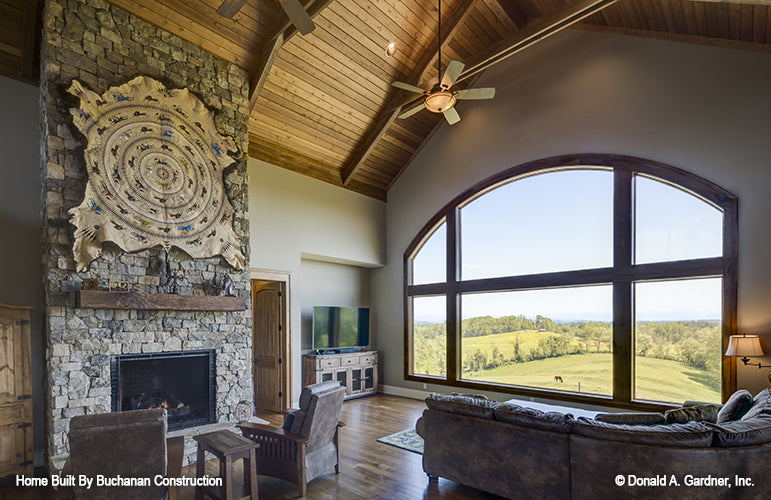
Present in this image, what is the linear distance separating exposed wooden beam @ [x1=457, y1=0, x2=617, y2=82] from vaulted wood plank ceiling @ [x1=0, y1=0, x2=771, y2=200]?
0.02 meters

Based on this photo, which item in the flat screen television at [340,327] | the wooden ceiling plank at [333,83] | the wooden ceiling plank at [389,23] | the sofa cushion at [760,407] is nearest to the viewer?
the sofa cushion at [760,407]

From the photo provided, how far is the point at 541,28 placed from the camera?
5.48m

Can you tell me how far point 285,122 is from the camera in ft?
22.0

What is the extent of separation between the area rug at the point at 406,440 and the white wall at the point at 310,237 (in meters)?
2.28

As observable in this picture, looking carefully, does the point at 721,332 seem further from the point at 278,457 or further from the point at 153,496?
the point at 153,496

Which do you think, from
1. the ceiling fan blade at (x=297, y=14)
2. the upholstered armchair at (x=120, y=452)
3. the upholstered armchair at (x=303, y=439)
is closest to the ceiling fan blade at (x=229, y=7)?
the ceiling fan blade at (x=297, y=14)

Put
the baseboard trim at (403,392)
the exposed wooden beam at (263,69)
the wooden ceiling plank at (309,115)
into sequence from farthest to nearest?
the baseboard trim at (403,392), the wooden ceiling plank at (309,115), the exposed wooden beam at (263,69)

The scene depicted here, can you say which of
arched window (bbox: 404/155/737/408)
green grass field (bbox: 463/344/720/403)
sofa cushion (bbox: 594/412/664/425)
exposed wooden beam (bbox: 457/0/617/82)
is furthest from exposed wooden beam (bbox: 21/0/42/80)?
green grass field (bbox: 463/344/720/403)

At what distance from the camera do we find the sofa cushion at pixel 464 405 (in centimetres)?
365

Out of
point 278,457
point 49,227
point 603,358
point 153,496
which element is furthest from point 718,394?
point 49,227

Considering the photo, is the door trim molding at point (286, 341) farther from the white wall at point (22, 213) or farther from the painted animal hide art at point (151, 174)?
the white wall at point (22, 213)

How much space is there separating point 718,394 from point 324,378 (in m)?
5.71

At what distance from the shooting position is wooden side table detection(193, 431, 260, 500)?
3.24 meters

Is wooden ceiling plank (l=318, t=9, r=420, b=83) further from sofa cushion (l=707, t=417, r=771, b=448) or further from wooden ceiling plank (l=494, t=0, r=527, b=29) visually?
sofa cushion (l=707, t=417, r=771, b=448)
